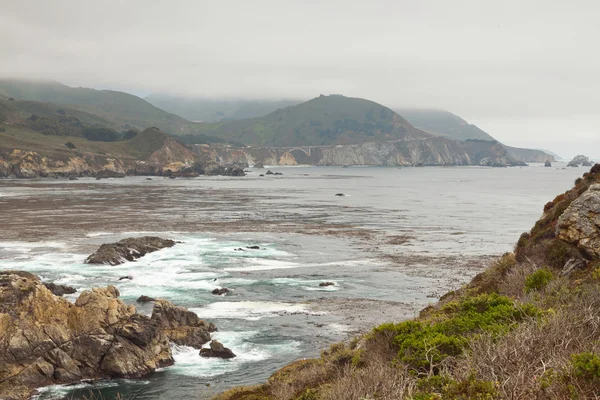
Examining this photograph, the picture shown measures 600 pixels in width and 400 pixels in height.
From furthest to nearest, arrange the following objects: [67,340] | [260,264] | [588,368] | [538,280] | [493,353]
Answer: [260,264] < [67,340] < [538,280] < [493,353] < [588,368]

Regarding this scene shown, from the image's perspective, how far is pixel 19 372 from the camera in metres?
22.5

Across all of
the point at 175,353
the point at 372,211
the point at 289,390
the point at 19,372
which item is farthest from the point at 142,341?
the point at 372,211

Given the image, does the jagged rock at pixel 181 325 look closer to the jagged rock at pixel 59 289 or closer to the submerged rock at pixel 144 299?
the submerged rock at pixel 144 299

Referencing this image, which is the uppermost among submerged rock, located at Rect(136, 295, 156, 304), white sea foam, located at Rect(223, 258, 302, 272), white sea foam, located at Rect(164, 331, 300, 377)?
white sea foam, located at Rect(223, 258, 302, 272)

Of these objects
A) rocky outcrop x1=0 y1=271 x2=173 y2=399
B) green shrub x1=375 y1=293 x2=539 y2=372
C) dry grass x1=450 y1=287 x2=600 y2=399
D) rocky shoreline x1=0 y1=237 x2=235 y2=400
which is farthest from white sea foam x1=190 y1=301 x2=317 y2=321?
dry grass x1=450 y1=287 x2=600 y2=399

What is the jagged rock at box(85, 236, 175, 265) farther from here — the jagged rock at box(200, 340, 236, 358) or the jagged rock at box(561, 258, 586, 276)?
the jagged rock at box(561, 258, 586, 276)

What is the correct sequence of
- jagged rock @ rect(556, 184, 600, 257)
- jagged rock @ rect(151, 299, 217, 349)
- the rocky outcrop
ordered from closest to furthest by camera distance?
jagged rock @ rect(556, 184, 600, 257) < the rocky outcrop < jagged rock @ rect(151, 299, 217, 349)

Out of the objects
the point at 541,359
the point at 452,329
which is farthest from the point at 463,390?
the point at 452,329

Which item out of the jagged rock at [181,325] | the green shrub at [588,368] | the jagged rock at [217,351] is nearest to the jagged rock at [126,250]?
the jagged rock at [181,325]

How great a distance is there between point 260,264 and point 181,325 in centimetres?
1884

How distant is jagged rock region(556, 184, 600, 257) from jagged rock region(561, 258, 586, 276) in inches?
23.2

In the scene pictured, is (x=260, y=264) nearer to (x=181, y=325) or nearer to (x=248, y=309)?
(x=248, y=309)

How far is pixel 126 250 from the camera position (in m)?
49.6

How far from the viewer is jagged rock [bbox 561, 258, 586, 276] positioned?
21.9 metres
